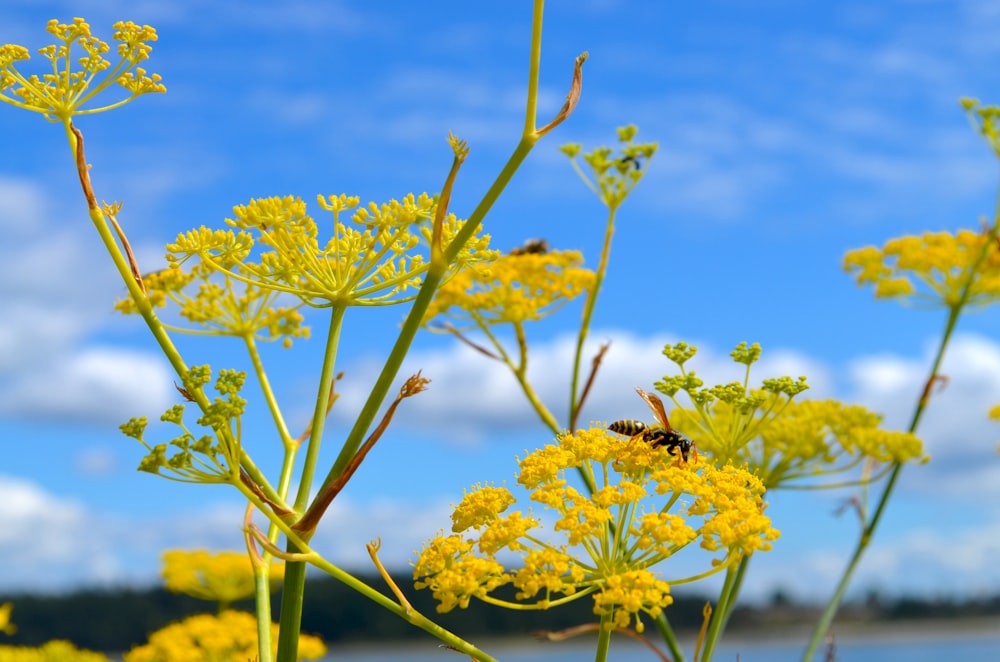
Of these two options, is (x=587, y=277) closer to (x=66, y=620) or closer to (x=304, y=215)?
(x=304, y=215)

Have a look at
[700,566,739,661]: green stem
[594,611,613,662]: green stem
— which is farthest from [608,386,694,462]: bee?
[594,611,613,662]: green stem

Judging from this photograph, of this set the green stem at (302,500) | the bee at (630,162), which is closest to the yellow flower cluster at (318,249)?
the green stem at (302,500)

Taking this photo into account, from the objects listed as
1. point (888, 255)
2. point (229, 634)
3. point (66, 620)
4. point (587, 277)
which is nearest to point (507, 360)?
point (587, 277)

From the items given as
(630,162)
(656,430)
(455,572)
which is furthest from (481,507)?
→ (630,162)

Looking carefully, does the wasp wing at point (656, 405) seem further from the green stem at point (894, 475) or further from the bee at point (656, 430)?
the green stem at point (894, 475)

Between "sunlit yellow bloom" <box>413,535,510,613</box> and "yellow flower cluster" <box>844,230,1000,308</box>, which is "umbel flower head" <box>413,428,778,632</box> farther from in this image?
"yellow flower cluster" <box>844,230,1000,308</box>

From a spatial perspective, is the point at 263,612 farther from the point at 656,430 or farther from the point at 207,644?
the point at 207,644

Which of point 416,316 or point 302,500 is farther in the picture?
point 302,500
